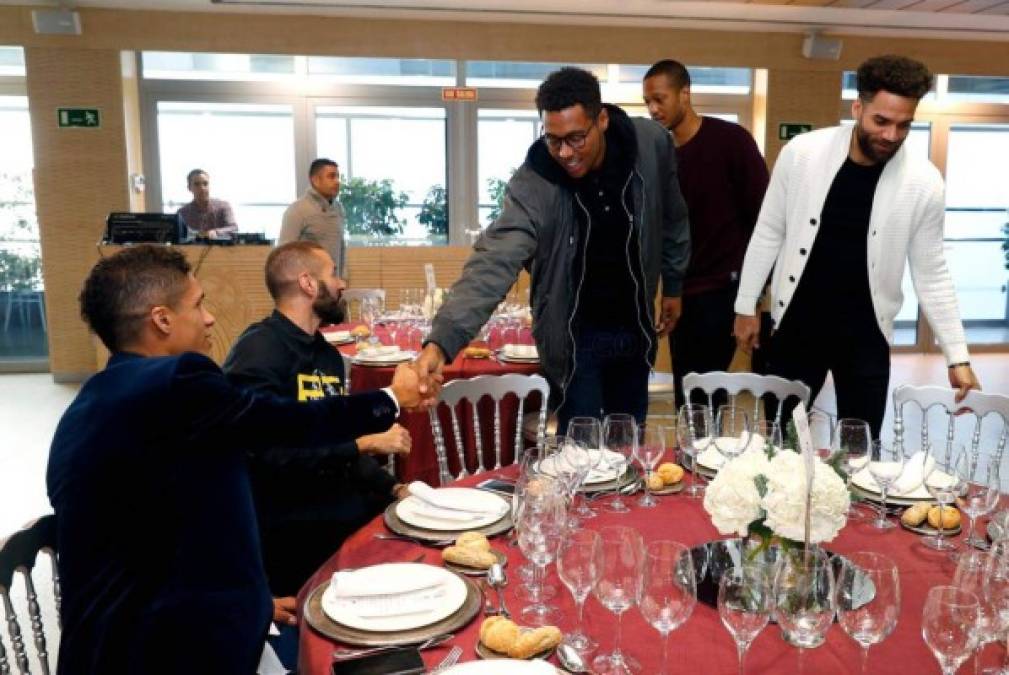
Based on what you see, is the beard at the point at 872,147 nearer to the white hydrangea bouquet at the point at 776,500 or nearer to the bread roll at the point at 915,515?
the bread roll at the point at 915,515

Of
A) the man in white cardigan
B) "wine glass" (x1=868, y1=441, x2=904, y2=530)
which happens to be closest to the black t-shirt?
the man in white cardigan

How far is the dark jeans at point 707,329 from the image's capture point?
384 cm

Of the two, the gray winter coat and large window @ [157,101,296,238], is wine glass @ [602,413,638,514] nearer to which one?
the gray winter coat

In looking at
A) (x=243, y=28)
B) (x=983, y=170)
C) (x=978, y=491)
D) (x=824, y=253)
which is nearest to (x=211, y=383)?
(x=978, y=491)

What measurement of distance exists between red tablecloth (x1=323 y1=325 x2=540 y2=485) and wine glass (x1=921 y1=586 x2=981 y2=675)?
2.41 metres

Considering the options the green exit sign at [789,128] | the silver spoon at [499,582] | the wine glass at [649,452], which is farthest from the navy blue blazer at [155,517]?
the green exit sign at [789,128]

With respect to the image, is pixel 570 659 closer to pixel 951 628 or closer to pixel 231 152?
pixel 951 628

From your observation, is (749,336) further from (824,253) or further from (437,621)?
(437,621)

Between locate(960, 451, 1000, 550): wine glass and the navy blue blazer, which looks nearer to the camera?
the navy blue blazer

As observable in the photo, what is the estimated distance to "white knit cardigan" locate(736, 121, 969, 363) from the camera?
264 centimetres

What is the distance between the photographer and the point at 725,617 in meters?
1.19

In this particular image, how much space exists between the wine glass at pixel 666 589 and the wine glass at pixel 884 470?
2.53 ft

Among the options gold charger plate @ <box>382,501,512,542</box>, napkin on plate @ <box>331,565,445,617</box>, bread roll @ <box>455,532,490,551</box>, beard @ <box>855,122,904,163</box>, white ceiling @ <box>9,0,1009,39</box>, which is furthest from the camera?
white ceiling @ <box>9,0,1009,39</box>

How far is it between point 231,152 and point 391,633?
277 inches
